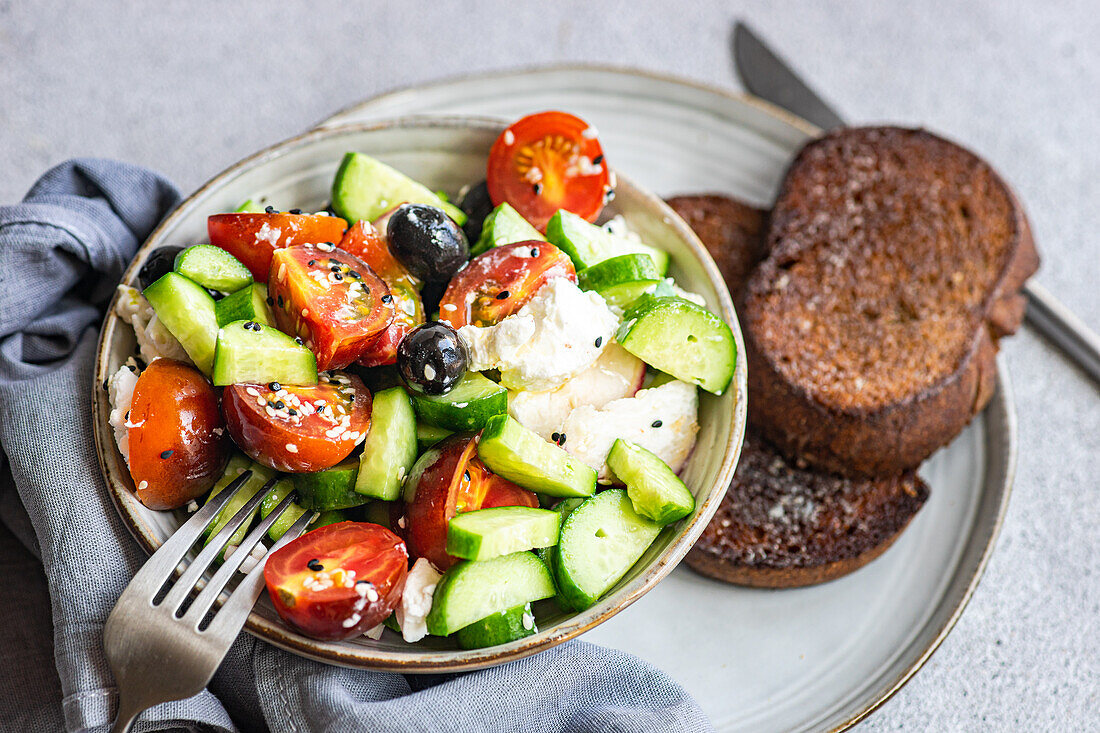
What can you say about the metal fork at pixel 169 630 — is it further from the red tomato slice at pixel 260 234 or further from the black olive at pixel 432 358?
the red tomato slice at pixel 260 234

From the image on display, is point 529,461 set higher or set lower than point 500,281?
lower

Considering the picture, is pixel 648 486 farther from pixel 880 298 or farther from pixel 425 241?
pixel 880 298

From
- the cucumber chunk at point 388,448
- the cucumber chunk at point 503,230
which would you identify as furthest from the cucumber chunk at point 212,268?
the cucumber chunk at point 503,230

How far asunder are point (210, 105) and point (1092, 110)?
313 cm

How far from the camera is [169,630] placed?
1442 mm

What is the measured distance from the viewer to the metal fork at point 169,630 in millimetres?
1428

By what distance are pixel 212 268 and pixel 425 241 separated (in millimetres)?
416

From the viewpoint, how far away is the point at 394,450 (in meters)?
1.59

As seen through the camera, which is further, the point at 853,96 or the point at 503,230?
the point at 853,96

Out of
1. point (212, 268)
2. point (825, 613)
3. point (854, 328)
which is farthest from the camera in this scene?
point (854, 328)

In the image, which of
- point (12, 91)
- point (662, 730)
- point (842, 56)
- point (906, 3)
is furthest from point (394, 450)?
point (906, 3)

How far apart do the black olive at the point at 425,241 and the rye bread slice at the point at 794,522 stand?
0.83 meters

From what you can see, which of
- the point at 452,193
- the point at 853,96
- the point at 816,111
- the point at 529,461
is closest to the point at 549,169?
the point at 452,193

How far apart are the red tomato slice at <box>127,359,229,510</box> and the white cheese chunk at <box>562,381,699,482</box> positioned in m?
0.67
